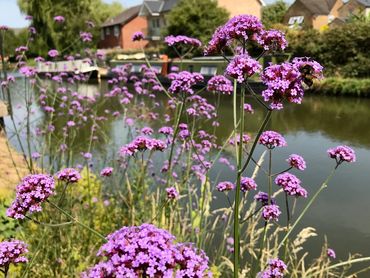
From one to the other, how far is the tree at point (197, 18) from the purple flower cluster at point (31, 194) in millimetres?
33396

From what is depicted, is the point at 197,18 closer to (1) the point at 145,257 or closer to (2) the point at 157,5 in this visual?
(2) the point at 157,5

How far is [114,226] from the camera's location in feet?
17.0

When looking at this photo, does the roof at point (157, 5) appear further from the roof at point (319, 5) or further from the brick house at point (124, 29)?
the roof at point (319, 5)

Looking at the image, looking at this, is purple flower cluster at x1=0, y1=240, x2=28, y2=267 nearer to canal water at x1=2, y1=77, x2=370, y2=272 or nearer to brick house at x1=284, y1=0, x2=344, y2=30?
canal water at x1=2, y1=77, x2=370, y2=272

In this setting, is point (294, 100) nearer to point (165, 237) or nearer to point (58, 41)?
point (165, 237)

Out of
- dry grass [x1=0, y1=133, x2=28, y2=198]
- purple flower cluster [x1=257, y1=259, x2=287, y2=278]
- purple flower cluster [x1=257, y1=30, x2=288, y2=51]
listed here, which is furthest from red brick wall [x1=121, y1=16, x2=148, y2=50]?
purple flower cluster [x1=257, y1=259, x2=287, y2=278]

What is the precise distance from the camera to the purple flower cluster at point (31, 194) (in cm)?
222

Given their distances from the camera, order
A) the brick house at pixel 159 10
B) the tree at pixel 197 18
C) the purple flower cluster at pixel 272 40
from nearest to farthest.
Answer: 1. the purple flower cluster at pixel 272 40
2. the tree at pixel 197 18
3. the brick house at pixel 159 10

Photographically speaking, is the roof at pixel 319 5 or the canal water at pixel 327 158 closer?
the canal water at pixel 327 158

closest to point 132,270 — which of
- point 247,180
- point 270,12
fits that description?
point 247,180

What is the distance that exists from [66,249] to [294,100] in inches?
127

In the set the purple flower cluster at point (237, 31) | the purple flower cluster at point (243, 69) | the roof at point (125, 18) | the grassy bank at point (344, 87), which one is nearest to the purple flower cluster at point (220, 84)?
the purple flower cluster at point (237, 31)

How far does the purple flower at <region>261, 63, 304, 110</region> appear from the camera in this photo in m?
1.87

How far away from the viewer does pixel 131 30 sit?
172 ft
